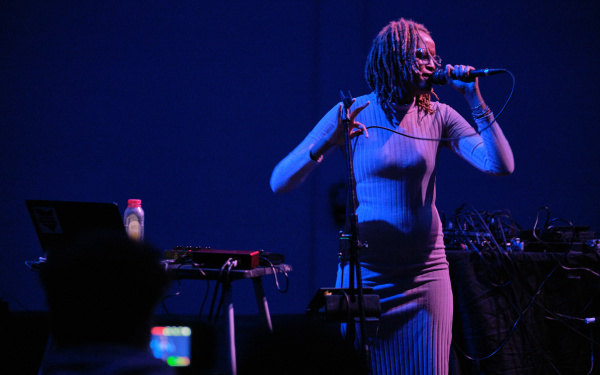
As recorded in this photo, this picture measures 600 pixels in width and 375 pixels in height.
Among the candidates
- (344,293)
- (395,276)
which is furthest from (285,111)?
(344,293)

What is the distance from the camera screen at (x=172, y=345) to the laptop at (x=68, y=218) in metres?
0.67

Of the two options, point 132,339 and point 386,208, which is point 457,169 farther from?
point 132,339

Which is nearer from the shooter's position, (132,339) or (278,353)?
(278,353)

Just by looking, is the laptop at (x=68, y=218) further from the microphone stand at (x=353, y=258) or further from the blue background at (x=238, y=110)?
the blue background at (x=238, y=110)

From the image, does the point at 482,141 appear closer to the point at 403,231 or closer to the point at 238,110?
the point at 403,231

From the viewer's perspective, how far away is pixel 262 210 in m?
3.53

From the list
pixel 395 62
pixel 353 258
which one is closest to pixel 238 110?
pixel 395 62

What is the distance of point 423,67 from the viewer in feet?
4.48

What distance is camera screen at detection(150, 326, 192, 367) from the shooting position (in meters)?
2.15

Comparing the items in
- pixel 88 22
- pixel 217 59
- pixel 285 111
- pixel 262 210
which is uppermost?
pixel 88 22

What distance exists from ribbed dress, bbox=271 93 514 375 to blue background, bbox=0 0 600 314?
217 cm

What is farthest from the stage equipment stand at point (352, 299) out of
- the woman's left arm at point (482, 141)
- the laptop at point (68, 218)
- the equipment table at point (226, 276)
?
the laptop at point (68, 218)

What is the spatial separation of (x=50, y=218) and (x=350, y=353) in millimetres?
1534

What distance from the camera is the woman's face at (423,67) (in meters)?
1.34
